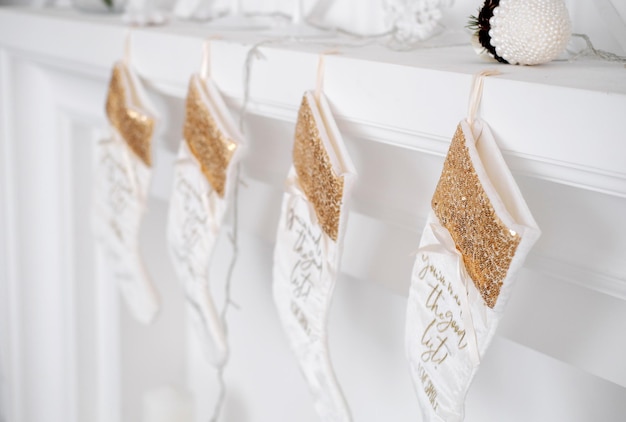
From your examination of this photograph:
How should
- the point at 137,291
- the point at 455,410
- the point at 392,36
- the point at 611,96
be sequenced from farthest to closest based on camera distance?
the point at 137,291, the point at 392,36, the point at 455,410, the point at 611,96

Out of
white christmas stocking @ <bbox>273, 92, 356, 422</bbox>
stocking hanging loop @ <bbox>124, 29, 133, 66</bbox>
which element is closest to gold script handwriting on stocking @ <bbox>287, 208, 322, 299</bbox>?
white christmas stocking @ <bbox>273, 92, 356, 422</bbox>

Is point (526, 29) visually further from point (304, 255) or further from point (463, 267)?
point (304, 255)

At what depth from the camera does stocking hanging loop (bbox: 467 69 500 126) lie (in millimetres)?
546

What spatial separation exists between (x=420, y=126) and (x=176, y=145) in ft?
1.81

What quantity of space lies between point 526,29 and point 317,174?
0.24 metres

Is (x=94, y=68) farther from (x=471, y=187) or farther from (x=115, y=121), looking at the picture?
(x=471, y=187)

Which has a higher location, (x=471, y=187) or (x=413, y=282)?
(x=471, y=187)

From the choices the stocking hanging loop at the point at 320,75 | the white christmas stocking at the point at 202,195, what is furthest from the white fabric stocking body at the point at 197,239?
the stocking hanging loop at the point at 320,75

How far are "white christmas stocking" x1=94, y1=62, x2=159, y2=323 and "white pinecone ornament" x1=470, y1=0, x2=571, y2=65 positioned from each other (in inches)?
19.1

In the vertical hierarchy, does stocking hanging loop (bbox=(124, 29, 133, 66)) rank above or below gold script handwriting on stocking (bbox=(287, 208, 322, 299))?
above

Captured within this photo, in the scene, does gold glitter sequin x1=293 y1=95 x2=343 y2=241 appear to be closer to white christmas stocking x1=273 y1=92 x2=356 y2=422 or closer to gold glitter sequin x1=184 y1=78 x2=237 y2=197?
white christmas stocking x1=273 y1=92 x2=356 y2=422

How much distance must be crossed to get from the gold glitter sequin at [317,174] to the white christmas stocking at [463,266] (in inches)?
3.9

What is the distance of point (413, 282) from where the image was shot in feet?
2.09

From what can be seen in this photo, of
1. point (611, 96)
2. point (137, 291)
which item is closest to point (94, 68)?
point (137, 291)
